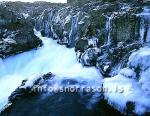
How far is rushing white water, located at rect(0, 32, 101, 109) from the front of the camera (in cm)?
2228

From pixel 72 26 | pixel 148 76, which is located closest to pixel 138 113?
pixel 148 76

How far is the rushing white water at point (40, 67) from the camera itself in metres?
22.3

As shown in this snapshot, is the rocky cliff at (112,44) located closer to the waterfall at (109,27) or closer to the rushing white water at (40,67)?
the waterfall at (109,27)

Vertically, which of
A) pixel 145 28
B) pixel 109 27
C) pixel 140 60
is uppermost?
pixel 145 28

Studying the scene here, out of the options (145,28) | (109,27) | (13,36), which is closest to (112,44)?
(109,27)

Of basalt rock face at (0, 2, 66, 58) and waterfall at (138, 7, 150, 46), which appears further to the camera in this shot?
basalt rock face at (0, 2, 66, 58)

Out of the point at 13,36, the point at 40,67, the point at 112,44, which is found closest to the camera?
the point at 112,44

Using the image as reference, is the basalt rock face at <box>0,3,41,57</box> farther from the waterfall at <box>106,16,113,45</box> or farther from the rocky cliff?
the waterfall at <box>106,16,113,45</box>

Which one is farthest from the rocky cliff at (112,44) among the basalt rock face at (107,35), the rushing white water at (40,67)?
the rushing white water at (40,67)

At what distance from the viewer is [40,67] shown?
29.8 m

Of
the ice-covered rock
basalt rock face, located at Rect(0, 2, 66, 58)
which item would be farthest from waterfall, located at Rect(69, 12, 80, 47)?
the ice-covered rock

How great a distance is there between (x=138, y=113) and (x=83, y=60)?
10.8m

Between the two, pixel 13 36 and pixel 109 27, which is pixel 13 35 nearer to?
pixel 13 36

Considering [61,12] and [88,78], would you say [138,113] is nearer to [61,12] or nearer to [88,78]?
[88,78]
